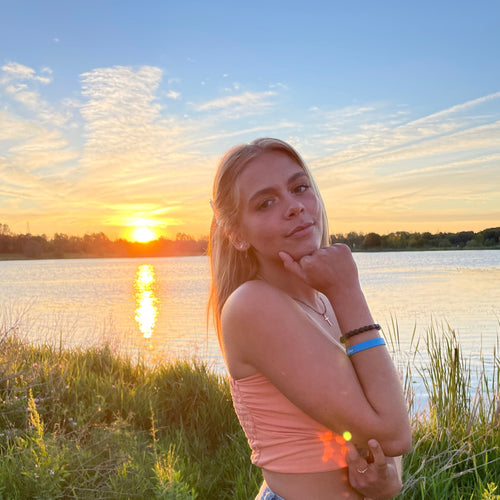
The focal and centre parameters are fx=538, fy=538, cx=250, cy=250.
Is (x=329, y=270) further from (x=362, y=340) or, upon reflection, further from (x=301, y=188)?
(x=301, y=188)

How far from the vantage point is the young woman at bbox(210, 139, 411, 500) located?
159 cm

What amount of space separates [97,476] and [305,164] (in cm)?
322

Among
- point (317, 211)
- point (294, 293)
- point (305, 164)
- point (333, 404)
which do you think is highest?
point (305, 164)

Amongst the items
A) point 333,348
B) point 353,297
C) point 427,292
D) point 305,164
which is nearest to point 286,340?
point 333,348

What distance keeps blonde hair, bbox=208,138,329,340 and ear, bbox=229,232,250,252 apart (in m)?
0.02

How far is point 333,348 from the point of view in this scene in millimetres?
1614

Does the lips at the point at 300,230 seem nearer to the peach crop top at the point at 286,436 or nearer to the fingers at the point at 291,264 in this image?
the fingers at the point at 291,264

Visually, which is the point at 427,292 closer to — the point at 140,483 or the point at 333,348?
the point at 140,483

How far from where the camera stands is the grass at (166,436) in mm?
3963

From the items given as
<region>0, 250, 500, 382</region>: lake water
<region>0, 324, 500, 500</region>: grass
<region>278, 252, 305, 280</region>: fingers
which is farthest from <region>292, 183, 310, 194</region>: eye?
<region>0, 250, 500, 382</region>: lake water

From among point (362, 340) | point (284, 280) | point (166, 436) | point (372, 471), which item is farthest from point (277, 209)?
point (166, 436)

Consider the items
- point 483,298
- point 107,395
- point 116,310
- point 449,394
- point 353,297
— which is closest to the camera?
point 353,297

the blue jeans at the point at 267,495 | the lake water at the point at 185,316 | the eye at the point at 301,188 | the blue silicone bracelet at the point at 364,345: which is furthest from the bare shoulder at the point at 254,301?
the lake water at the point at 185,316

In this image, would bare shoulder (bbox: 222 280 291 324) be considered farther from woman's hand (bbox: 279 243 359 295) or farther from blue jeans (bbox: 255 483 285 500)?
blue jeans (bbox: 255 483 285 500)
